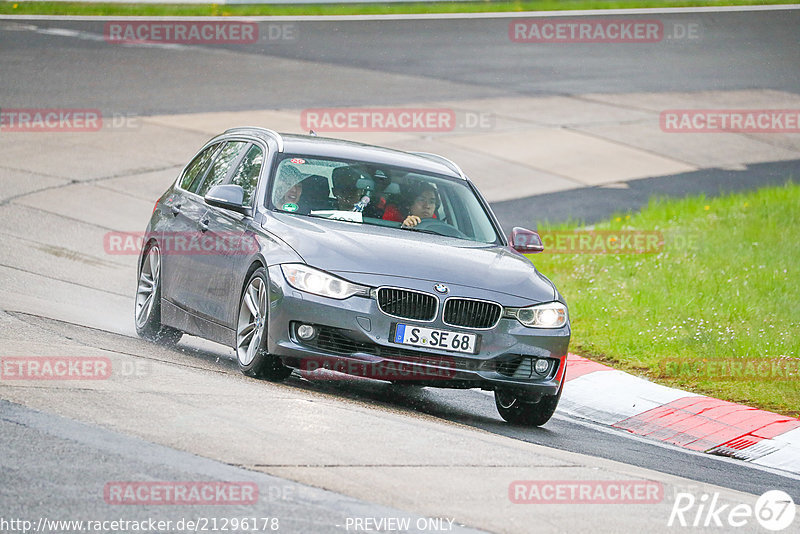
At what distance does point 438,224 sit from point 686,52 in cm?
2563

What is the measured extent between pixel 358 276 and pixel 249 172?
6.82 ft

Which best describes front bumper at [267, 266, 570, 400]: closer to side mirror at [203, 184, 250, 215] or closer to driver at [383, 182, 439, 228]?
side mirror at [203, 184, 250, 215]

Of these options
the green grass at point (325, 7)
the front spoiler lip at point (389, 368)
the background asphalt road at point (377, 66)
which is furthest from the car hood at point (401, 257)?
the green grass at point (325, 7)

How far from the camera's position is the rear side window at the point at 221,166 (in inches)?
420

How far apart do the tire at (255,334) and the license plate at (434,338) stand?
868mm

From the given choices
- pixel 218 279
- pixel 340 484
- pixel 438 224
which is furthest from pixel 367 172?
pixel 340 484

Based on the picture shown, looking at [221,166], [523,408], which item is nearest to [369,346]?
[523,408]

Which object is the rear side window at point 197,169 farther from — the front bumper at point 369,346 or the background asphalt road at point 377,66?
the background asphalt road at point 377,66

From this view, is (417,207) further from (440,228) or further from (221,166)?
(221,166)

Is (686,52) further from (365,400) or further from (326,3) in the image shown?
(365,400)

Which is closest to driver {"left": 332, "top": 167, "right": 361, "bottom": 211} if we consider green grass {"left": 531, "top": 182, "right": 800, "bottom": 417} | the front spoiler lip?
the front spoiler lip

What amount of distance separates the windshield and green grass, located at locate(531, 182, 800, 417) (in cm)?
256

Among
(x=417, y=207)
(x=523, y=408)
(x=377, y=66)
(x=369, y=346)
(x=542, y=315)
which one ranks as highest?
(x=417, y=207)

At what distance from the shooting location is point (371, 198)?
9.78 metres
